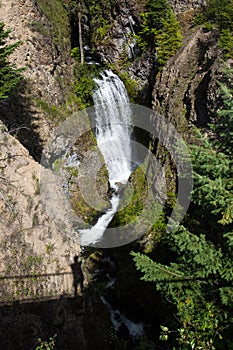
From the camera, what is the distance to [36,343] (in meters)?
5.68

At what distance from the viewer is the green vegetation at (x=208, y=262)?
18.6 feet

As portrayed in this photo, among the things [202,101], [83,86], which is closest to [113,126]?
[83,86]

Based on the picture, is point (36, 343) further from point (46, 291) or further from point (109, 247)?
point (109, 247)

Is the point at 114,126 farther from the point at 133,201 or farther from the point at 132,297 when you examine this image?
the point at 132,297

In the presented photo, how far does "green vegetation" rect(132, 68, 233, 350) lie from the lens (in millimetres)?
5684

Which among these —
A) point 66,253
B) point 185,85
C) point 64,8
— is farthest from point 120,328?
point 64,8

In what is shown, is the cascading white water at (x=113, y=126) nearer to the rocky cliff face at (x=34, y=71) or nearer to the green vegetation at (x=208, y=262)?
the rocky cliff face at (x=34, y=71)

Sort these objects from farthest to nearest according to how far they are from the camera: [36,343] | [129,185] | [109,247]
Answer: [129,185] < [109,247] < [36,343]

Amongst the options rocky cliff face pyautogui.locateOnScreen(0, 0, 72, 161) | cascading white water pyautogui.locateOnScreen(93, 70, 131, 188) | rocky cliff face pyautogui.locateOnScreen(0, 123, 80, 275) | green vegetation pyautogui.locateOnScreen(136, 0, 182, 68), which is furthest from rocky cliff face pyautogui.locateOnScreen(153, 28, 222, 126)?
rocky cliff face pyautogui.locateOnScreen(0, 123, 80, 275)

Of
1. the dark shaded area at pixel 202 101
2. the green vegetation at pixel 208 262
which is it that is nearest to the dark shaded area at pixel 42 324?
the green vegetation at pixel 208 262

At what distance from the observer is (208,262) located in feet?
20.6

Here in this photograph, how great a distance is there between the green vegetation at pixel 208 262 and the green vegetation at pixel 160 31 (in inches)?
424

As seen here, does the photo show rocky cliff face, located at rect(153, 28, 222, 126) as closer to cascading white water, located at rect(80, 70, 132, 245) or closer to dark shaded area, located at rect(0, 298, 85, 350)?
cascading white water, located at rect(80, 70, 132, 245)

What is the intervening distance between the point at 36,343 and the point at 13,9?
14756 millimetres
